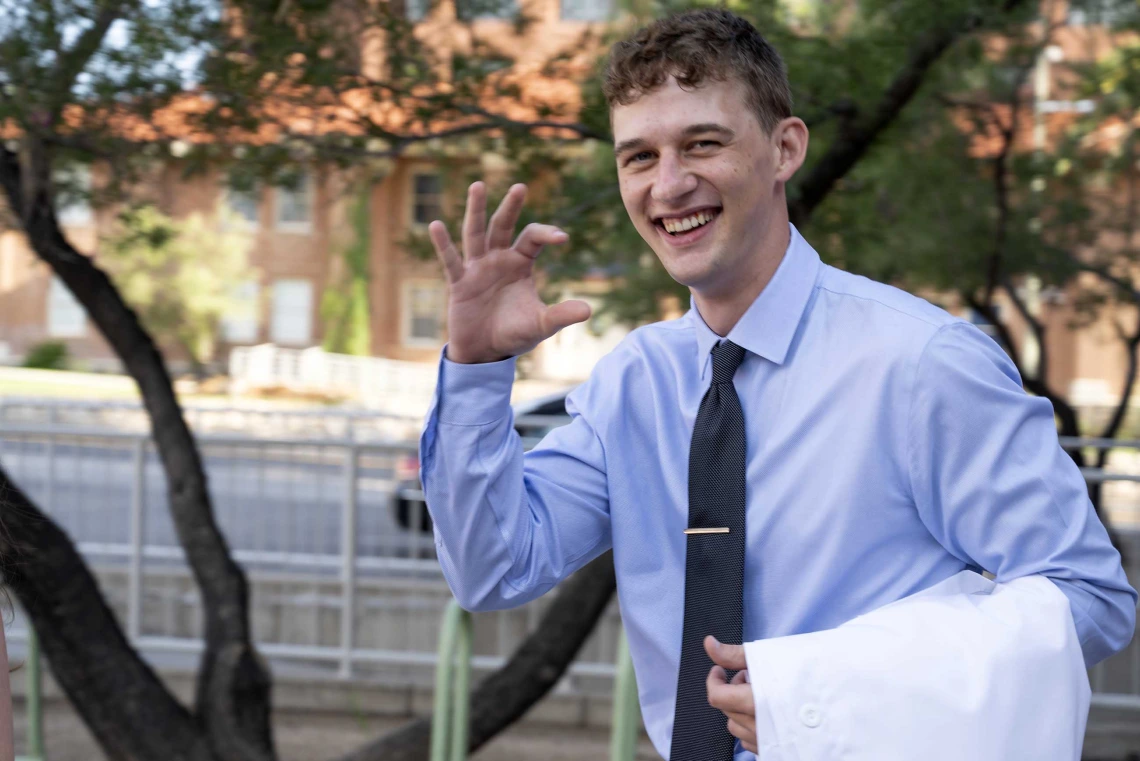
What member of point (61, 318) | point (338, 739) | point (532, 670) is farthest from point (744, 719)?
point (61, 318)

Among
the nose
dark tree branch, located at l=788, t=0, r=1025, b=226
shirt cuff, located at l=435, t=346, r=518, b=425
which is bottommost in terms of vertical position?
shirt cuff, located at l=435, t=346, r=518, b=425

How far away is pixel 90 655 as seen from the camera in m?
4.33

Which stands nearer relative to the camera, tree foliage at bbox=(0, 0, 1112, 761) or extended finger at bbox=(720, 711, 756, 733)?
extended finger at bbox=(720, 711, 756, 733)

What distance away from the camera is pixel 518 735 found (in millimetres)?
7133

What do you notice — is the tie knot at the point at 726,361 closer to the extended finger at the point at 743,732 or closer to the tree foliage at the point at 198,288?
the extended finger at the point at 743,732

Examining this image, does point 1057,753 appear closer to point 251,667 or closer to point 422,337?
point 251,667

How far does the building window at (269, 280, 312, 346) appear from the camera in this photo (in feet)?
131

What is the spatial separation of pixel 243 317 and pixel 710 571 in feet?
118

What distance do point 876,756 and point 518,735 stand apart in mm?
5783

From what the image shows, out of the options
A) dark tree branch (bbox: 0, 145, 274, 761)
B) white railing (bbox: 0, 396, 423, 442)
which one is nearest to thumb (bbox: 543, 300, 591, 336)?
dark tree branch (bbox: 0, 145, 274, 761)

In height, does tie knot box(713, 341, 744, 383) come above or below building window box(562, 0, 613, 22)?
below

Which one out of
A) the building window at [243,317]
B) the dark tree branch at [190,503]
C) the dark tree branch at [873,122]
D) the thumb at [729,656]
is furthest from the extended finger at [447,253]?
the building window at [243,317]

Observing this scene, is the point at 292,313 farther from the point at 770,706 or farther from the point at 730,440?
the point at 770,706

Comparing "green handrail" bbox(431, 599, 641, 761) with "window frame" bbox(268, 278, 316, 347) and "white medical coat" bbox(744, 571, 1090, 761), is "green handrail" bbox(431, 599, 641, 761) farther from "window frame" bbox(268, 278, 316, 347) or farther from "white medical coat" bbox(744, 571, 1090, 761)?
"window frame" bbox(268, 278, 316, 347)
